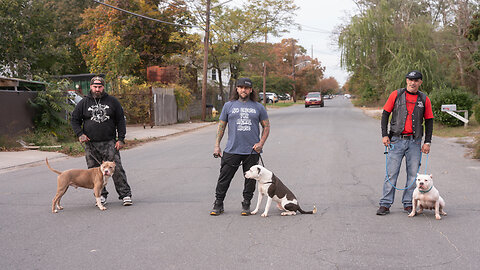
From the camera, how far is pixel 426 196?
571 cm

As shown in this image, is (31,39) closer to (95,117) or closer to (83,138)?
(95,117)


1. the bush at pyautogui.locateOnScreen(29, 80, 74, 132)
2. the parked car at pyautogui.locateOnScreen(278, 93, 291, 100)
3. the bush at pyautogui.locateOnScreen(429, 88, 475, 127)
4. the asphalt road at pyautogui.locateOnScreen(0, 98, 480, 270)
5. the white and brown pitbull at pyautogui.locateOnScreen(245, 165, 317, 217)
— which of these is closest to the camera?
the asphalt road at pyautogui.locateOnScreen(0, 98, 480, 270)

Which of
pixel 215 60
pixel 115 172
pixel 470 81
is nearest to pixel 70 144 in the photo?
pixel 115 172

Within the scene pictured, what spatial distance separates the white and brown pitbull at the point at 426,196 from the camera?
557 cm

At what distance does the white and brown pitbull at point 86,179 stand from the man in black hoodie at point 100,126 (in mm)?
305

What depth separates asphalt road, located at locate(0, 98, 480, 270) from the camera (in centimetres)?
438

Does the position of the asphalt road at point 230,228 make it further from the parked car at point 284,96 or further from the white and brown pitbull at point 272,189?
the parked car at point 284,96

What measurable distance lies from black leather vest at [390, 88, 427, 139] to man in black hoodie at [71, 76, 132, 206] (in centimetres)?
389

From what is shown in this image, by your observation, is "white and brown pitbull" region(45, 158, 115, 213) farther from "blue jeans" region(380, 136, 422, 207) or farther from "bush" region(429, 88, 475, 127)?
"bush" region(429, 88, 475, 127)

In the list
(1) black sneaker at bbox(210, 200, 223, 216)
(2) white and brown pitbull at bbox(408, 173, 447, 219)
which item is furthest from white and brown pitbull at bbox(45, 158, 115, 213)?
(2) white and brown pitbull at bbox(408, 173, 447, 219)

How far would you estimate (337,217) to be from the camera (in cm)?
598

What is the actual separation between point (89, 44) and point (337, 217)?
29.2 meters

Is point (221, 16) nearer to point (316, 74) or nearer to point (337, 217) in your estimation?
point (337, 217)

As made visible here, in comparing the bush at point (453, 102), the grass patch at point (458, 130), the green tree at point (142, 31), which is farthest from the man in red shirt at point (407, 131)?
the green tree at point (142, 31)
